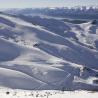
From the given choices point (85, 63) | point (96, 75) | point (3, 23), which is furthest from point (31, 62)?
point (3, 23)

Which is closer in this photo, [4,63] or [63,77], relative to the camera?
[63,77]

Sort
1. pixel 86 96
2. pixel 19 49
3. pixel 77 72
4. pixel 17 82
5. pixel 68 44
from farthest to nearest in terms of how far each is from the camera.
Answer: pixel 68 44, pixel 19 49, pixel 77 72, pixel 17 82, pixel 86 96

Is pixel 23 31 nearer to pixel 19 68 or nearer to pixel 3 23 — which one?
pixel 3 23

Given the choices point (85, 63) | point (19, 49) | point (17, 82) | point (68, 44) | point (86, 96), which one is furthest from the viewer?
point (68, 44)

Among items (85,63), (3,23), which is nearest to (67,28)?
(3,23)

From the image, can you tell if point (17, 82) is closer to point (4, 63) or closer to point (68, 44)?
point (4, 63)

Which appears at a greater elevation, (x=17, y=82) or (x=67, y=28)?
(x=17, y=82)
